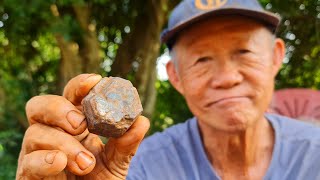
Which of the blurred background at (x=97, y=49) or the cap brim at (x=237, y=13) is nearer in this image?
the cap brim at (x=237, y=13)

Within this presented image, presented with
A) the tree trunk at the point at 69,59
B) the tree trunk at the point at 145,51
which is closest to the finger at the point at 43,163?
the tree trunk at the point at 69,59

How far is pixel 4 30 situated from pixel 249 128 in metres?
2.62

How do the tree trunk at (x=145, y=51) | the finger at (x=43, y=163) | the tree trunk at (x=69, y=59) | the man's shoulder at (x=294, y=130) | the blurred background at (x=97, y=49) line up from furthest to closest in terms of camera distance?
1. the tree trunk at (x=145, y=51)
2. the tree trunk at (x=69, y=59)
3. the blurred background at (x=97, y=49)
4. the man's shoulder at (x=294, y=130)
5. the finger at (x=43, y=163)

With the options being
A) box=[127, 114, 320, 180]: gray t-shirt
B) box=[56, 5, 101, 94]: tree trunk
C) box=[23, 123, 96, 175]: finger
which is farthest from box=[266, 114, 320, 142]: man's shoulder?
box=[56, 5, 101, 94]: tree trunk

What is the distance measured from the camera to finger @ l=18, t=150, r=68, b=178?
126 cm

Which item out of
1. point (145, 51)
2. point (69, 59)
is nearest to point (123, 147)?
point (69, 59)

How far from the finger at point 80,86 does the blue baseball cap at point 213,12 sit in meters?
0.75

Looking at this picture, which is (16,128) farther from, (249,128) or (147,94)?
(249,128)

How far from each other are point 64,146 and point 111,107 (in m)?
0.16

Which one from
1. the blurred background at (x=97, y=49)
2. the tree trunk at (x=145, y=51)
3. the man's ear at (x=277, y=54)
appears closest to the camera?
the man's ear at (x=277, y=54)

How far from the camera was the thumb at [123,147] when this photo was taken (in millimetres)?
1311

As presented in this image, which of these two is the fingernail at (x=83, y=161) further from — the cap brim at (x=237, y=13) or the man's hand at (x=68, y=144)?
the cap brim at (x=237, y=13)

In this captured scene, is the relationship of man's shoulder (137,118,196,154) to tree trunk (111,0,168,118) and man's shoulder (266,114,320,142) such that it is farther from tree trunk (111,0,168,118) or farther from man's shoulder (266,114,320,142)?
tree trunk (111,0,168,118)

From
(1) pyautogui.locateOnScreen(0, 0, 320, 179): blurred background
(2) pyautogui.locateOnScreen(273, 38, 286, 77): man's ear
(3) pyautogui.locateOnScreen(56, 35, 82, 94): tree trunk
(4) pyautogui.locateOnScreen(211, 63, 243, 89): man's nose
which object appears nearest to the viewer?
(4) pyautogui.locateOnScreen(211, 63, 243, 89): man's nose
